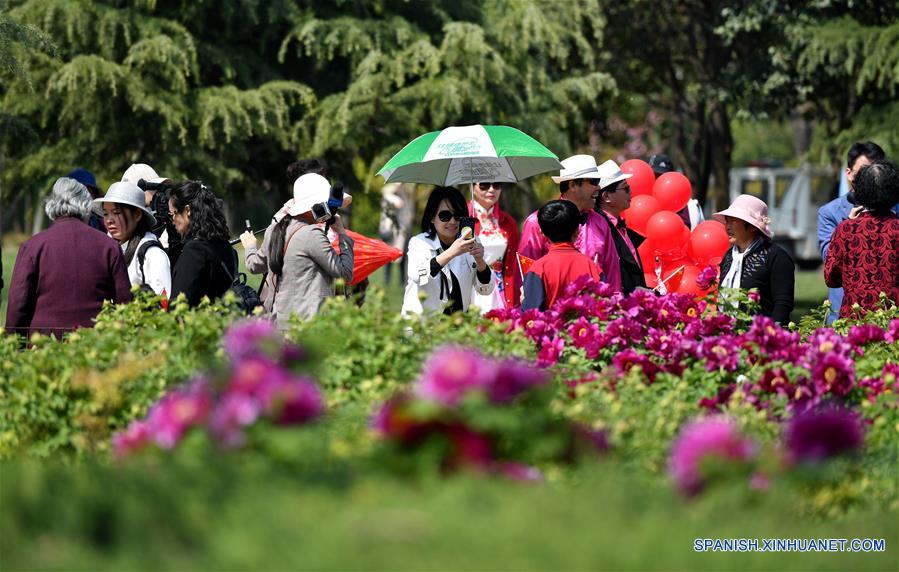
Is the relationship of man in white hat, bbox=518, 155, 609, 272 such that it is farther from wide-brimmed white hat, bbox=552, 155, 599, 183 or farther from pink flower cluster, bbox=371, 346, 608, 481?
pink flower cluster, bbox=371, 346, 608, 481

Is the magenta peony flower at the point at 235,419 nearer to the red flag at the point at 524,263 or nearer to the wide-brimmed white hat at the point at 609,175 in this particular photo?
the red flag at the point at 524,263

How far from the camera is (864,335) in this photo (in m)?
6.27

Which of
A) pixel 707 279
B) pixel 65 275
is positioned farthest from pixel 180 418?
pixel 707 279

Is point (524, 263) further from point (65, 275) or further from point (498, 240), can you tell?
point (65, 275)

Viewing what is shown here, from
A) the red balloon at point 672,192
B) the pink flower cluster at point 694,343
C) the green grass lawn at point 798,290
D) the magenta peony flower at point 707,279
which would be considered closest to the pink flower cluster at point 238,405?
the pink flower cluster at point 694,343

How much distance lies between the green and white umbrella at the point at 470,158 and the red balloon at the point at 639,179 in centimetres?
152

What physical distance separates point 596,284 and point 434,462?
3544 millimetres

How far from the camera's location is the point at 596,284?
271 inches

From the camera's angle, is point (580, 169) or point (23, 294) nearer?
point (23, 294)

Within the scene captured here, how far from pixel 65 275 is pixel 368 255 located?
275cm

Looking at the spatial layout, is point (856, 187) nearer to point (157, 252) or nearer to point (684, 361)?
point (684, 361)

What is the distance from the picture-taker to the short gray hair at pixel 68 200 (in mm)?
7039

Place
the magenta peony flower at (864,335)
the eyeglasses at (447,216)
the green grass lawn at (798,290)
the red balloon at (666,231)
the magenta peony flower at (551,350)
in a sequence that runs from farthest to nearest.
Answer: the green grass lawn at (798,290) < the red balloon at (666,231) < the eyeglasses at (447,216) < the magenta peony flower at (864,335) < the magenta peony flower at (551,350)

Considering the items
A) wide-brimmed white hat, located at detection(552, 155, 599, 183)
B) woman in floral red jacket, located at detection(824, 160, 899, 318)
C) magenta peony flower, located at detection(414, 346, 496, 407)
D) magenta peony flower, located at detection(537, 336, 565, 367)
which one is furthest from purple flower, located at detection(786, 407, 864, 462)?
wide-brimmed white hat, located at detection(552, 155, 599, 183)
